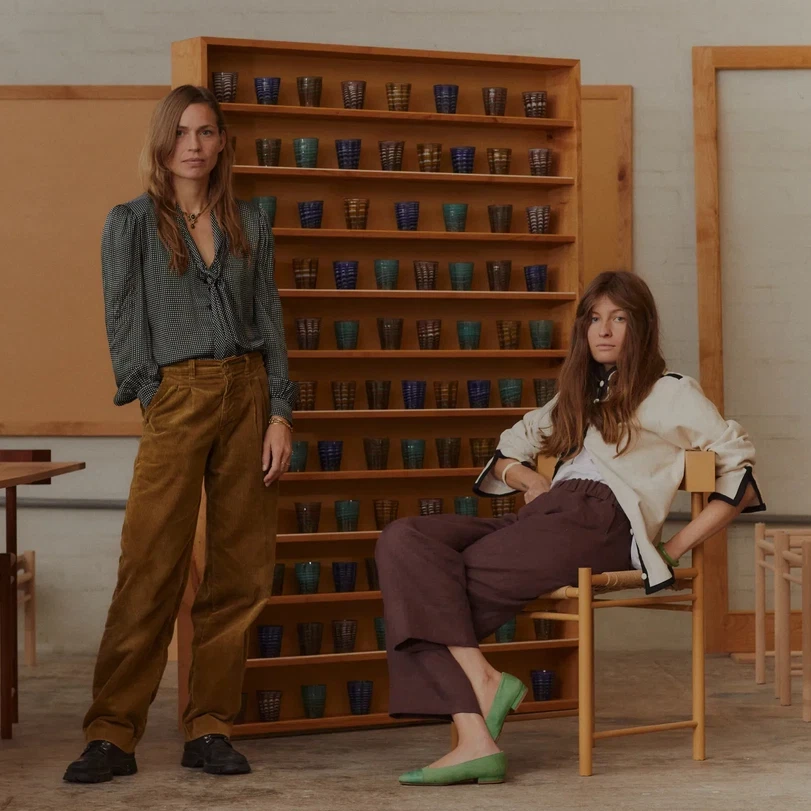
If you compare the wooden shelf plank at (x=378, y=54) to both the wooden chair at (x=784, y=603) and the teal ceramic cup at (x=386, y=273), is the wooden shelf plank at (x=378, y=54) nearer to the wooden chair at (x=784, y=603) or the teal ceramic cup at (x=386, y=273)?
the teal ceramic cup at (x=386, y=273)

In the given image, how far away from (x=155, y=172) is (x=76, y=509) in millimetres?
2448

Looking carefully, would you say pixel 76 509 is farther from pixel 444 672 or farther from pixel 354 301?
pixel 444 672

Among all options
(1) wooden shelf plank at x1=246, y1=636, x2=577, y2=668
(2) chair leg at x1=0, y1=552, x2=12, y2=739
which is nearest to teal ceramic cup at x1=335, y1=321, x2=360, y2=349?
(1) wooden shelf plank at x1=246, y1=636, x2=577, y2=668

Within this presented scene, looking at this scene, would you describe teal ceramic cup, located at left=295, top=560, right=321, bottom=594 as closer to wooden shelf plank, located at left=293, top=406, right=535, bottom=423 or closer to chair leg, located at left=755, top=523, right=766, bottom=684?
wooden shelf plank, located at left=293, top=406, right=535, bottom=423

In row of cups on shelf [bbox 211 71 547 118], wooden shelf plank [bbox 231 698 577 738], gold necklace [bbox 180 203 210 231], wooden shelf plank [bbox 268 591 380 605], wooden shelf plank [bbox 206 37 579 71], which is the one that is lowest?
wooden shelf plank [bbox 231 698 577 738]

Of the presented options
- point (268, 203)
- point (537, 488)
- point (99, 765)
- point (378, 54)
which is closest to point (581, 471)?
point (537, 488)

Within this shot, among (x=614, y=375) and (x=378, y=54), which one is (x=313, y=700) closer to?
(x=614, y=375)

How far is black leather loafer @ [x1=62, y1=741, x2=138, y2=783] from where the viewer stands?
3020mm

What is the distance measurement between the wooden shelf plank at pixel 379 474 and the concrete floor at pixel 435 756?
0.79 m

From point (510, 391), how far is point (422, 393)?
0.30 m

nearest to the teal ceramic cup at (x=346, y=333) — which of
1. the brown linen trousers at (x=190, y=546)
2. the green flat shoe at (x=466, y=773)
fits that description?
the brown linen trousers at (x=190, y=546)

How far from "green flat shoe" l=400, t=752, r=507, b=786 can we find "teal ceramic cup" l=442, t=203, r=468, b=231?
5.84 ft

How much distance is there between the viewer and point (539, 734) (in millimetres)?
3662

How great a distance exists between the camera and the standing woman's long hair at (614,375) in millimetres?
3250
